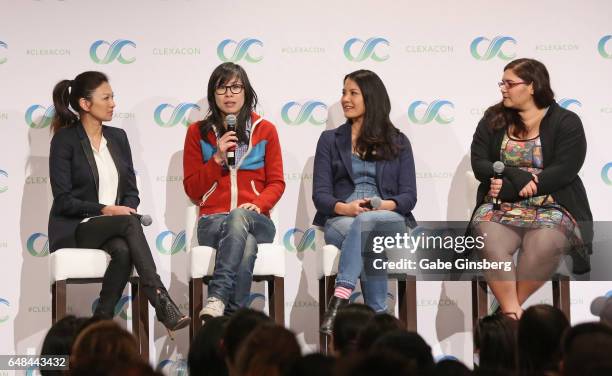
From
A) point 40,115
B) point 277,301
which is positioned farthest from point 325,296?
point 40,115

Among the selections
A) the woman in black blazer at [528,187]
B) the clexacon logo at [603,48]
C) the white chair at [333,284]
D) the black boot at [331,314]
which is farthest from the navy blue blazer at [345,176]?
the clexacon logo at [603,48]

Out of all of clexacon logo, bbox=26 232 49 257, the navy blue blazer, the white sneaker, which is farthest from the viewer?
clexacon logo, bbox=26 232 49 257

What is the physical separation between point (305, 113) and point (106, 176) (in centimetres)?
125

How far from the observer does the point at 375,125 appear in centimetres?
491

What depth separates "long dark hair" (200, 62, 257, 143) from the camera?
4.86m

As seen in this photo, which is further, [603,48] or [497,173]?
[603,48]

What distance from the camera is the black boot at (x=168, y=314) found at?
4.23 m

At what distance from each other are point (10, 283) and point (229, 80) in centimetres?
177

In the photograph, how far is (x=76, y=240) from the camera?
4652 millimetres

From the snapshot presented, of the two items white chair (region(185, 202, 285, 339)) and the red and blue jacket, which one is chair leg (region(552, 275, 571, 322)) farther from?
the red and blue jacket

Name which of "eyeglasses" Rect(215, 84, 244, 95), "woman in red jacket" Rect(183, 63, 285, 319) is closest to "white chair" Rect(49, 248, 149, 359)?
"woman in red jacket" Rect(183, 63, 285, 319)

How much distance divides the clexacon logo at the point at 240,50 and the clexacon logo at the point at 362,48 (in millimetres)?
518

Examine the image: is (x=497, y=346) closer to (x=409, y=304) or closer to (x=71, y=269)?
(x=409, y=304)

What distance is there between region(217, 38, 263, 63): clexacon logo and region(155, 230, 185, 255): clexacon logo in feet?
3.51
